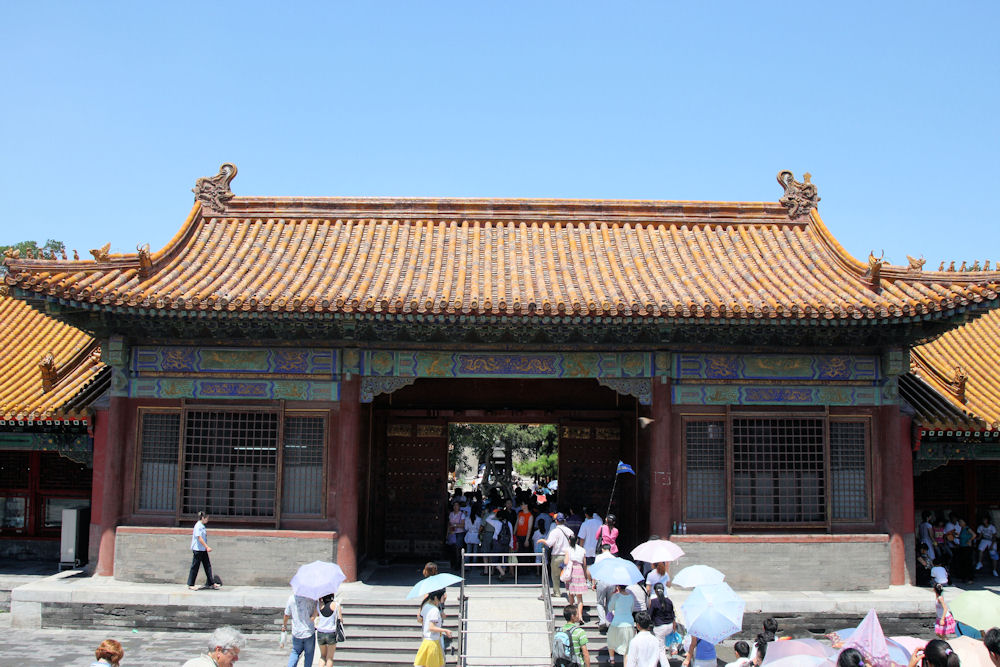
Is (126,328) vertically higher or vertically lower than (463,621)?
higher

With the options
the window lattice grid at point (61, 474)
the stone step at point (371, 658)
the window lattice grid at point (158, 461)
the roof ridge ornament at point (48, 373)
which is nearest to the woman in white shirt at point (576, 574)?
the stone step at point (371, 658)

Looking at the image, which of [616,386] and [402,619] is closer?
[402,619]

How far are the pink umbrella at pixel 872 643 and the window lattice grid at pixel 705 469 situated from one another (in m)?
6.65

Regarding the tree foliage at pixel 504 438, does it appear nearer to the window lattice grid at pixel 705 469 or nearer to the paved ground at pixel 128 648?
the window lattice grid at pixel 705 469

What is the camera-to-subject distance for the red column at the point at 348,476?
45.0 feet

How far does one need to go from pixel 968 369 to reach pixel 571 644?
491 inches

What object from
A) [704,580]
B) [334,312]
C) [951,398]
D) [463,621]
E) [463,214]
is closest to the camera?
[704,580]

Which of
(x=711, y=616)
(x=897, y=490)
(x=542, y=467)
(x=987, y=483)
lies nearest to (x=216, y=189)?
(x=711, y=616)

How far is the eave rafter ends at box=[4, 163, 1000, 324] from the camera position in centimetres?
1266

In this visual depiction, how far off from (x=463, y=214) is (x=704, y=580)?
9600 mm

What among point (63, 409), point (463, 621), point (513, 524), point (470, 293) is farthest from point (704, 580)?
point (63, 409)

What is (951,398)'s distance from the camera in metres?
16.0

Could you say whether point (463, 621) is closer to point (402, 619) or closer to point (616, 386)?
point (402, 619)

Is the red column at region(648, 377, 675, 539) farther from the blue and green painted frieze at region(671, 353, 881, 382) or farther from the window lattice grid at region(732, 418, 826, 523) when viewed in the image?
Result: the window lattice grid at region(732, 418, 826, 523)
